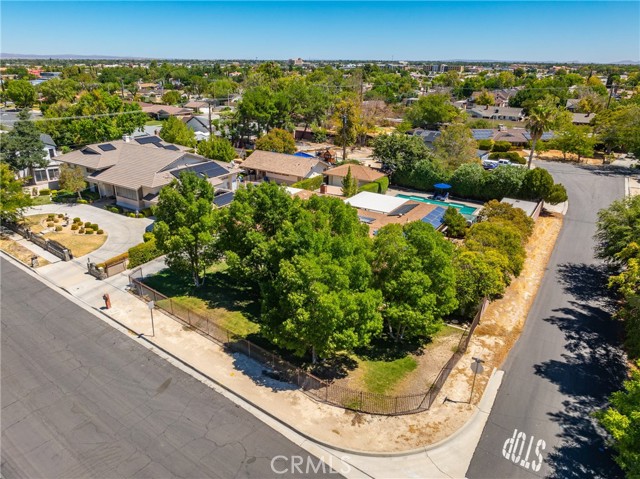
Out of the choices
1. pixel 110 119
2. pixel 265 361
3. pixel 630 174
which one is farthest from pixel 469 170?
pixel 110 119

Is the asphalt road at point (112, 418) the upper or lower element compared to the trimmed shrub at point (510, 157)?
lower

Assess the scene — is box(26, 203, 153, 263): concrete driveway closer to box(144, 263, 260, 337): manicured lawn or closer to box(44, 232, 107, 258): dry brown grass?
box(44, 232, 107, 258): dry brown grass

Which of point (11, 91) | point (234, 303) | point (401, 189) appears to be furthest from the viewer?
point (11, 91)

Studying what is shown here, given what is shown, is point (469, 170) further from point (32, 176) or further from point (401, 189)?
point (32, 176)

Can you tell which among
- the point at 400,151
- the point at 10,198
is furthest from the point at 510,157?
the point at 10,198

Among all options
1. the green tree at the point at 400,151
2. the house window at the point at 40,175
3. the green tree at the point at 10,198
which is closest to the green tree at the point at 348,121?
the green tree at the point at 400,151

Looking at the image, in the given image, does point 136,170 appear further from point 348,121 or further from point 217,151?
point 348,121

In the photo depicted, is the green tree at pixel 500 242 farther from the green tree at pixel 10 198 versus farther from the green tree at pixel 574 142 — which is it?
the green tree at pixel 574 142
